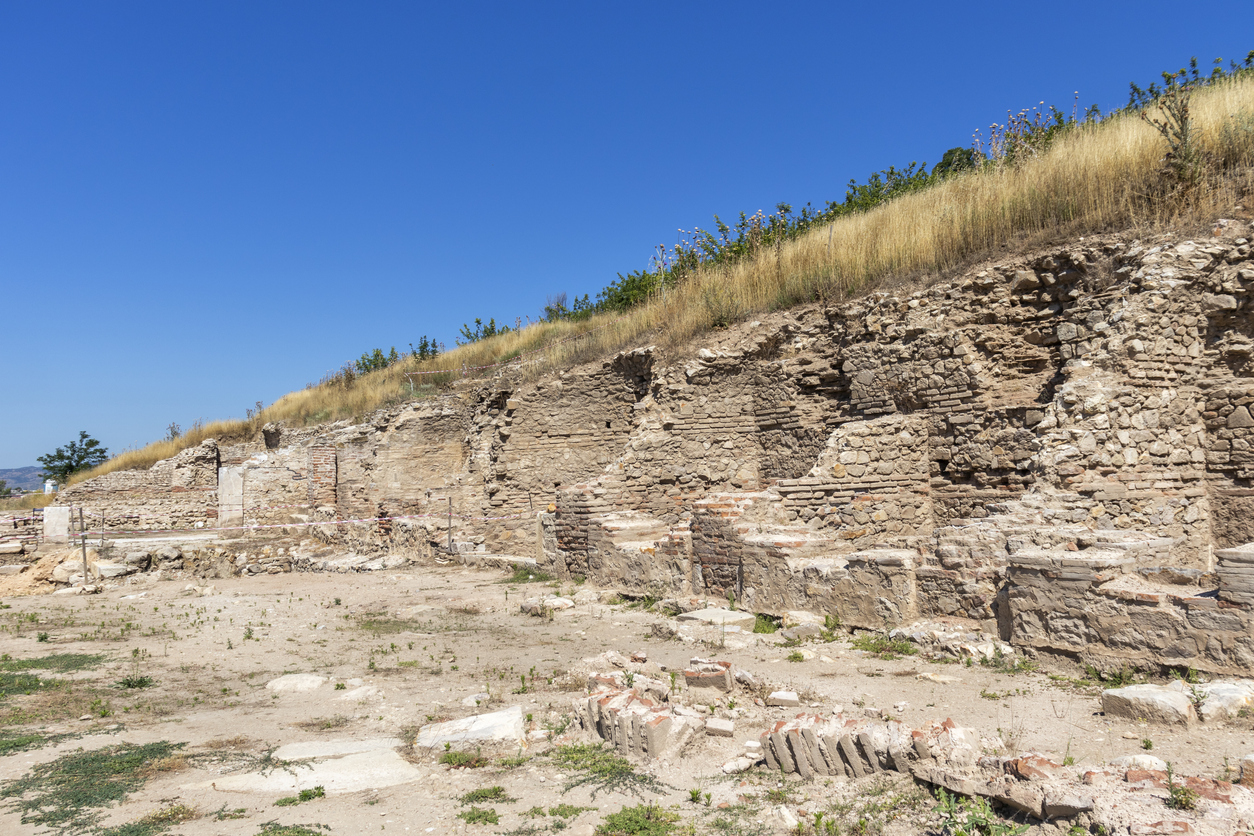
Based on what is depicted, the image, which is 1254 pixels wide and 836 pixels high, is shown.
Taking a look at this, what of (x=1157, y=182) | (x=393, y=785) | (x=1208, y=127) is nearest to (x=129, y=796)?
(x=393, y=785)

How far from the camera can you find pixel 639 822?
3.50 meters

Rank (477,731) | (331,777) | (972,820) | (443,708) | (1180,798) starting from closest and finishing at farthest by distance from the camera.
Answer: (1180,798) → (972,820) → (331,777) → (477,731) → (443,708)

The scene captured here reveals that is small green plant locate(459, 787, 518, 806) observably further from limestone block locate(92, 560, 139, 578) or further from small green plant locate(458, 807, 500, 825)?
limestone block locate(92, 560, 139, 578)

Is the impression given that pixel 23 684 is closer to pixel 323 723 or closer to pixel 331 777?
pixel 323 723

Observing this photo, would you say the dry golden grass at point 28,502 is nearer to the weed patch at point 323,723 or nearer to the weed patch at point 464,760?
the weed patch at point 323,723

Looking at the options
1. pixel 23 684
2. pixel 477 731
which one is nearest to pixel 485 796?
pixel 477 731

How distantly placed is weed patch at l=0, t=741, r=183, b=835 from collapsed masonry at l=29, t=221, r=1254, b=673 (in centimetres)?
539

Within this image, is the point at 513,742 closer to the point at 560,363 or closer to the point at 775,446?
the point at 775,446

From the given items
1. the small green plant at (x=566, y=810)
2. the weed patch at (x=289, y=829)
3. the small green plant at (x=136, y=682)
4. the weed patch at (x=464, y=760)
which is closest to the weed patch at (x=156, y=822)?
the weed patch at (x=289, y=829)

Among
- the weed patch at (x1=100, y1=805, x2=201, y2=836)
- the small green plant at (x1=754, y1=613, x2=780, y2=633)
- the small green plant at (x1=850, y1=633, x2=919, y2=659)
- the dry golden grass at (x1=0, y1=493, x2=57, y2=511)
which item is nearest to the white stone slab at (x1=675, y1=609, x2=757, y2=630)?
the small green plant at (x1=754, y1=613, x2=780, y2=633)

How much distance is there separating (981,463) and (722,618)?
3197 mm

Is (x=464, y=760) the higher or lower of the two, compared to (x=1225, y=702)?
lower

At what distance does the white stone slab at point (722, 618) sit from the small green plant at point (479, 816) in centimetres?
403

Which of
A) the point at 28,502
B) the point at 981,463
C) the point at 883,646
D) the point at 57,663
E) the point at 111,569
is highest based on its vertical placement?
the point at 28,502
